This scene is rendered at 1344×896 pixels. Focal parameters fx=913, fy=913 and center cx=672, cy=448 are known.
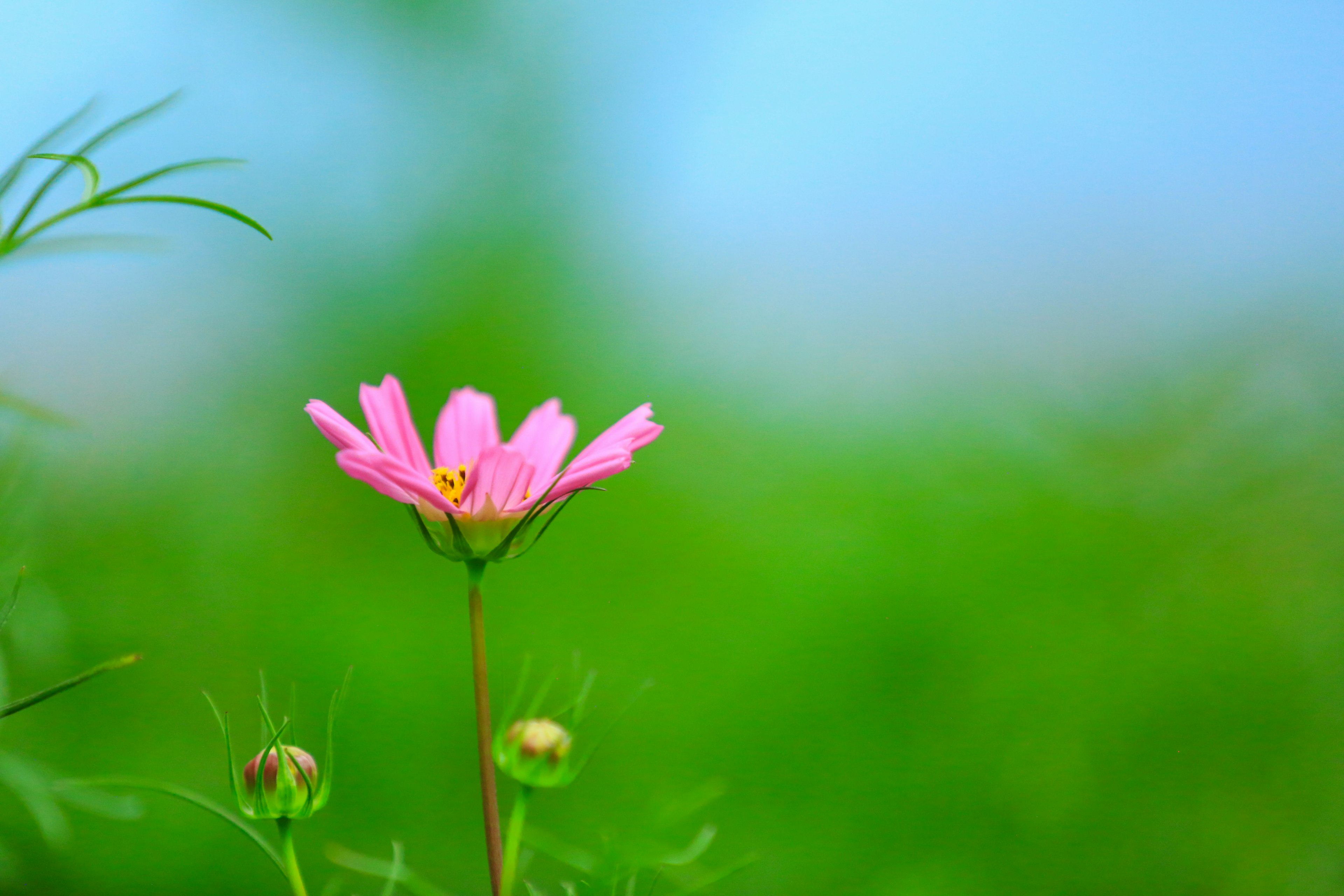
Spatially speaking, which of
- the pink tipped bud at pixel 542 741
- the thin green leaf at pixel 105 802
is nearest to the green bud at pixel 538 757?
the pink tipped bud at pixel 542 741

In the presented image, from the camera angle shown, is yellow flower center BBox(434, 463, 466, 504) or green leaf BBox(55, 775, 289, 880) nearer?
green leaf BBox(55, 775, 289, 880)

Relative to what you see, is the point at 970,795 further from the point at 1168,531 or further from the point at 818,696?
the point at 1168,531

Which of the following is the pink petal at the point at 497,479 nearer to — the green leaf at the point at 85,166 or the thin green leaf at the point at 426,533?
the thin green leaf at the point at 426,533

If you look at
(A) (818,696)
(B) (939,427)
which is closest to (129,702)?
(A) (818,696)

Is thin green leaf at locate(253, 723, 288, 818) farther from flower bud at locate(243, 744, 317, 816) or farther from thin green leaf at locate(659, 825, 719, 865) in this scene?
thin green leaf at locate(659, 825, 719, 865)

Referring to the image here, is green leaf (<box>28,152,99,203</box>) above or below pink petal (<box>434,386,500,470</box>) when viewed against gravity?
above

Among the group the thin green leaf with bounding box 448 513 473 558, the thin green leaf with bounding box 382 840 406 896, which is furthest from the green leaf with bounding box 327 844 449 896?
the thin green leaf with bounding box 448 513 473 558

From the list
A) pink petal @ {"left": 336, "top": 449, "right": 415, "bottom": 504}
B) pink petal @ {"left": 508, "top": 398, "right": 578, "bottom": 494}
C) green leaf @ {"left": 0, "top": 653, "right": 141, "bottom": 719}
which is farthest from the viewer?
pink petal @ {"left": 508, "top": 398, "right": 578, "bottom": 494}
